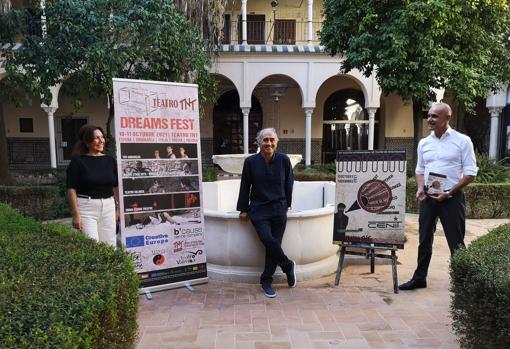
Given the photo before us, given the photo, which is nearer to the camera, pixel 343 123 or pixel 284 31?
pixel 284 31

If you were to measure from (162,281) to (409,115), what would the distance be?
730 inches

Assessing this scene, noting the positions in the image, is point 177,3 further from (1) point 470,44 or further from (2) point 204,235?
(2) point 204,235

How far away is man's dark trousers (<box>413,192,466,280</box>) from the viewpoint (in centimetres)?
378

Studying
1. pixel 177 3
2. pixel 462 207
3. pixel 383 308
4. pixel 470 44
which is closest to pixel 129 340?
pixel 383 308

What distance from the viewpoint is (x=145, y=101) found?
3943 millimetres

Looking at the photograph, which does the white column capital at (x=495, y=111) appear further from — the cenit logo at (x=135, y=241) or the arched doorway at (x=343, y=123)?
the cenit logo at (x=135, y=241)

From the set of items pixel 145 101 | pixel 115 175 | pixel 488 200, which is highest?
pixel 145 101

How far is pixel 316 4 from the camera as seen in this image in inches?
747

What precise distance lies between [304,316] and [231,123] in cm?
1721

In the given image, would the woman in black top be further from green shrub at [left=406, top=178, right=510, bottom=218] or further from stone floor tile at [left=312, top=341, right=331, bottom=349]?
green shrub at [left=406, top=178, right=510, bottom=218]

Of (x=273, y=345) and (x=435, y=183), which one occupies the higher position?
(x=435, y=183)

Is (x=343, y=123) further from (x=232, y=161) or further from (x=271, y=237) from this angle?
(x=271, y=237)

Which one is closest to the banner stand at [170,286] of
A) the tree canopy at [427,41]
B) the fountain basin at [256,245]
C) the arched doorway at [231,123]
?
the fountain basin at [256,245]

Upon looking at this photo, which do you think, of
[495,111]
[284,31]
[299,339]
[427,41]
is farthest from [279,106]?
[299,339]
